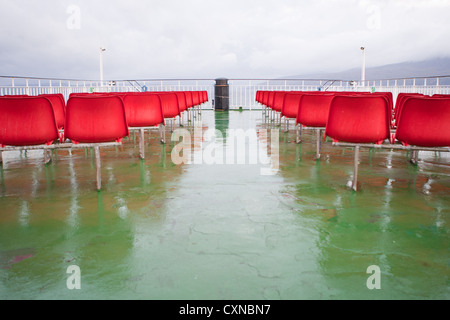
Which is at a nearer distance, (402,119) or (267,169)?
(402,119)

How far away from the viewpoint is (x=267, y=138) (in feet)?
22.9

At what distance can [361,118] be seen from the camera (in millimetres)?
3461

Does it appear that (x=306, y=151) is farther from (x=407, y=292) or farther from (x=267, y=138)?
(x=407, y=292)

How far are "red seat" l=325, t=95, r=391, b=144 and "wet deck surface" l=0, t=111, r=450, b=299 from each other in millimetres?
510

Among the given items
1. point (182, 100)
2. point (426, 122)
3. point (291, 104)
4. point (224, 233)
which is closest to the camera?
point (224, 233)

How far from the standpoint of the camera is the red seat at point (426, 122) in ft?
10.4

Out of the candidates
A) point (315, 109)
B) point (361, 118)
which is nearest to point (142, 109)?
point (315, 109)

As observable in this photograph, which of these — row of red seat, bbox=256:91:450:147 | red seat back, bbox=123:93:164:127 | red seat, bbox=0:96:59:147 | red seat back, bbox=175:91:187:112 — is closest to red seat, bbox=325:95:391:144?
row of red seat, bbox=256:91:450:147

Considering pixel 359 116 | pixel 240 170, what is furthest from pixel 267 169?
pixel 359 116

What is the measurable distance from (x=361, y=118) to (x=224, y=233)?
194cm

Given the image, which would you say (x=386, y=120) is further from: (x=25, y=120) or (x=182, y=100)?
(x=182, y=100)

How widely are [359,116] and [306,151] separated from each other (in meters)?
2.15

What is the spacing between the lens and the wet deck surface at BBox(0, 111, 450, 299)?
5.80ft

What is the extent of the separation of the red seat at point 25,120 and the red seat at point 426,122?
3.37 m
